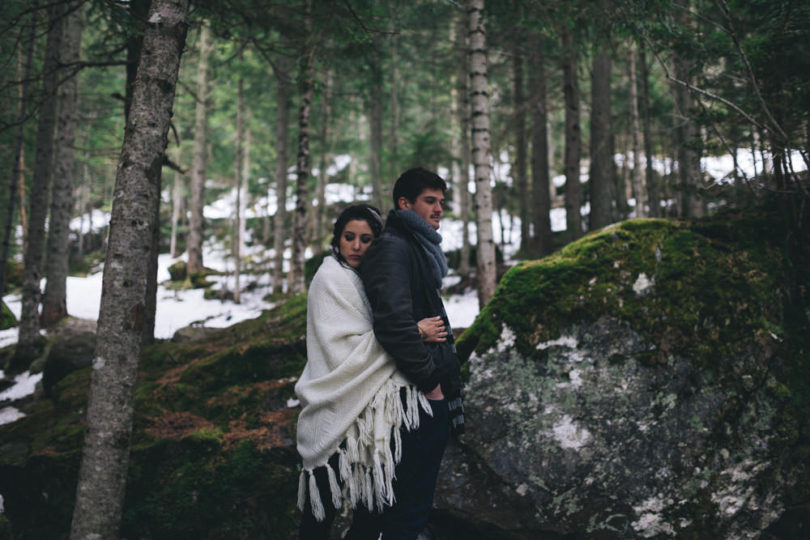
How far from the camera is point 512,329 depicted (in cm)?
408

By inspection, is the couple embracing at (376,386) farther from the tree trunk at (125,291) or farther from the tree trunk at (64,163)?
the tree trunk at (64,163)

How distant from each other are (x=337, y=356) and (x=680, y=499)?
2.82 meters

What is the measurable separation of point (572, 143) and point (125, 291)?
1020 cm

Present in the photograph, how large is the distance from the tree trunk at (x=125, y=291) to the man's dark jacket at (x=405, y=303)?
173cm

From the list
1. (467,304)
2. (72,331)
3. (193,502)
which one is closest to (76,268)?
(72,331)

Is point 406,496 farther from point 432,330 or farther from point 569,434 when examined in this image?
point 569,434

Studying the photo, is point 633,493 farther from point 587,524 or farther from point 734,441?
point 734,441

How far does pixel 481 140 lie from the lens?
6.87m

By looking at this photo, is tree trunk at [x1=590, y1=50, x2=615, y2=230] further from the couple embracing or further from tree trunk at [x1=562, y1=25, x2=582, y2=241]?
the couple embracing

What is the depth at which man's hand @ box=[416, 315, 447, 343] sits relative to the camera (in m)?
2.38

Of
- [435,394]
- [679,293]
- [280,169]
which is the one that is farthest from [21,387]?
[679,293]

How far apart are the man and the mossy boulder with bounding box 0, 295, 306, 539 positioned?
6.29 ft

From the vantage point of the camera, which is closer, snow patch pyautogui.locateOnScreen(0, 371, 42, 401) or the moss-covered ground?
the moss-covered ground

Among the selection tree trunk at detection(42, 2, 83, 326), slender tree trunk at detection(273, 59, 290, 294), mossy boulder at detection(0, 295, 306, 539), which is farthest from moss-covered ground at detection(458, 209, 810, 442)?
slender tree trunk at detection(273, 59, 290, 294)
